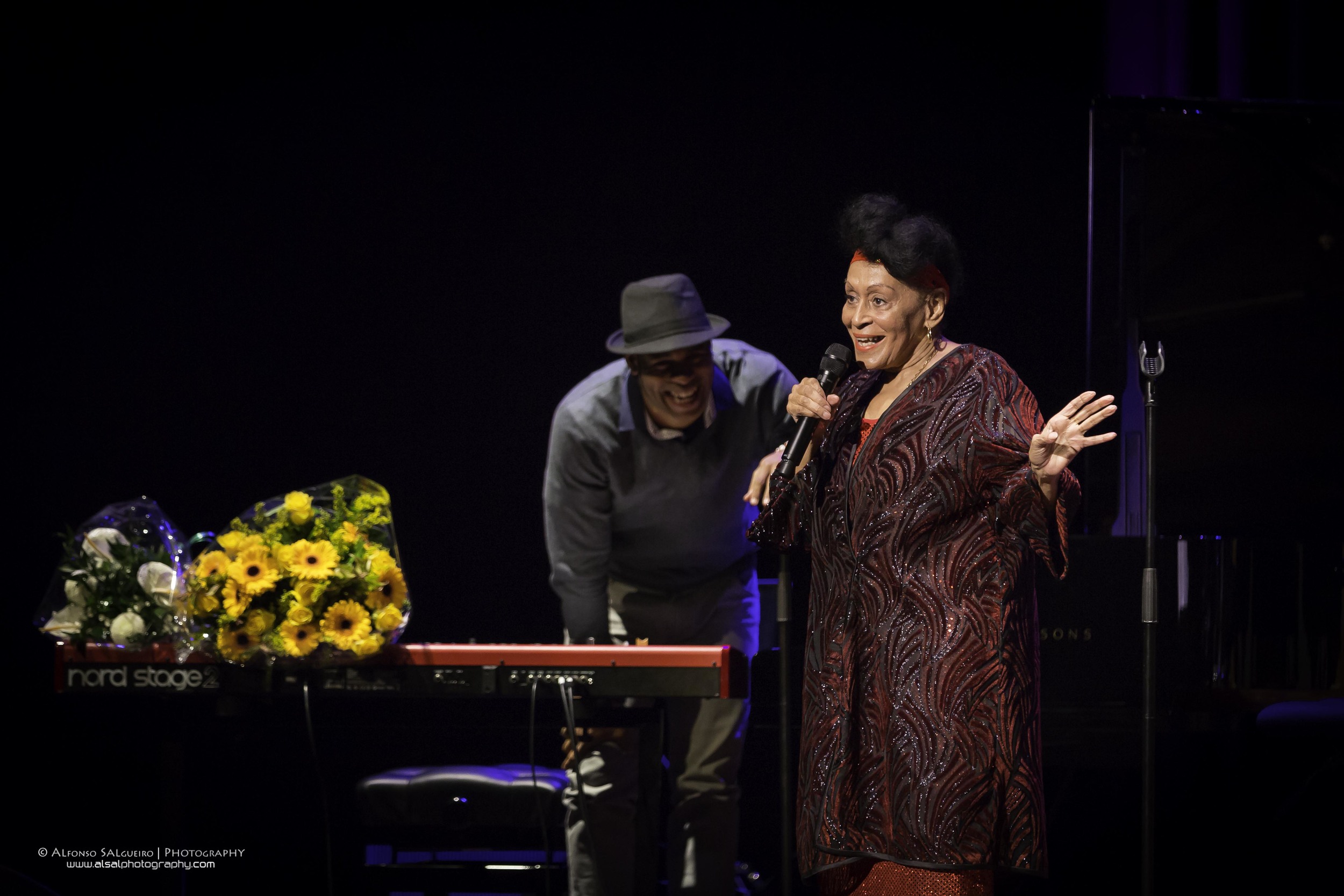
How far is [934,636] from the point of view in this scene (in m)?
2.23

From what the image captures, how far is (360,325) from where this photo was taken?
178 inches

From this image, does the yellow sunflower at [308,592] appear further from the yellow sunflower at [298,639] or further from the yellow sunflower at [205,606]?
the yellow sunflower at [205,606]

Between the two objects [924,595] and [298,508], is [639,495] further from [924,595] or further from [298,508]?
[924,595]

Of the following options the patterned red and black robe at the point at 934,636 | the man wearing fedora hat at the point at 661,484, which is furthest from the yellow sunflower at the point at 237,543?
the patterned red and black robe at the point at 934,636

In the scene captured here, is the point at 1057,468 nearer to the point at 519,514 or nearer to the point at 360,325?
the point at 519,514

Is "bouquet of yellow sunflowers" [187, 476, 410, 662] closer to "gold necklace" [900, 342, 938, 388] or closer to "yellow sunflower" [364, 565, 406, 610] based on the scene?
"yellow sunflower" [364, 565, 406, 610]

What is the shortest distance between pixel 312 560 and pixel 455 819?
82 centimetres

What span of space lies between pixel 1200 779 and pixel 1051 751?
23.3 inches

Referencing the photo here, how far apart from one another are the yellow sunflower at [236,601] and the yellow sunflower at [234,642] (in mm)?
34

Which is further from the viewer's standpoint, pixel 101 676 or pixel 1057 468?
pixel 101 676

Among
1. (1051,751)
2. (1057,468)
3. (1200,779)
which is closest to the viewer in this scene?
(1057,468)

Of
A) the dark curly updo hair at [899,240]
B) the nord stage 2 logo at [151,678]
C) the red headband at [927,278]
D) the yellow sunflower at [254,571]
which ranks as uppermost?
the dark curly updo hair at [899,240]

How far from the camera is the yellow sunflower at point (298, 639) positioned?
2.62 m

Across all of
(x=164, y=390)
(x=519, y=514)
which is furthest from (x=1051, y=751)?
(x=164, y=390)
